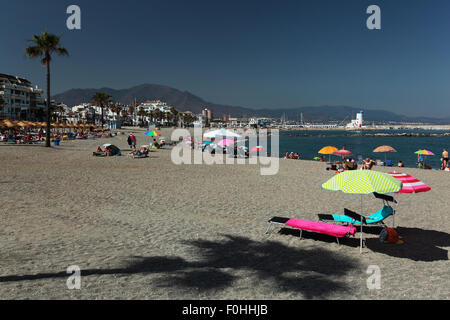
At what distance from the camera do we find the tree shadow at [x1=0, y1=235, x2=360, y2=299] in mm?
4504

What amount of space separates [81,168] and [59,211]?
8.79m

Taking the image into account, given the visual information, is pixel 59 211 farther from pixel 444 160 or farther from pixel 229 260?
pixel 444 160

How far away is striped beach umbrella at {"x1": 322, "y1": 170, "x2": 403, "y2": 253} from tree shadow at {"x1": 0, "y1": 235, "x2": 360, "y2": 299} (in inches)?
48.5

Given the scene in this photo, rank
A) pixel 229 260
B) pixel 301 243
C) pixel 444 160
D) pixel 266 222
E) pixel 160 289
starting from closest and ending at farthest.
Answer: pixel 160 289
pixel 229 260
pixel 301 243
pixel 266 222
pixel 444 160

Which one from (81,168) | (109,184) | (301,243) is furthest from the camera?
(81,168)

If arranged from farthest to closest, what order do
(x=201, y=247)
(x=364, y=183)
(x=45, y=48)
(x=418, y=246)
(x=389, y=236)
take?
(x=45, y=48) → (x=389, y=236) → (x=418, y=246) → (x=201, y=247) → (x=364, y=183)

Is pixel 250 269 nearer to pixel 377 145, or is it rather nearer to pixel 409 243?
pixel 409 243

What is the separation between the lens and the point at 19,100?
251 feet

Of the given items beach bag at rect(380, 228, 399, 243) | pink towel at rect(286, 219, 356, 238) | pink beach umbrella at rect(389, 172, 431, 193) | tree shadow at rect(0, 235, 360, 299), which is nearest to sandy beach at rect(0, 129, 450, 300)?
tree shadow at rect(0, 235, 360, 299)

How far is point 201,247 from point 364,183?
3.15 meters

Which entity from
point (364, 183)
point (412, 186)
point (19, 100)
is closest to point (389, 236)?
point (412, 186)
